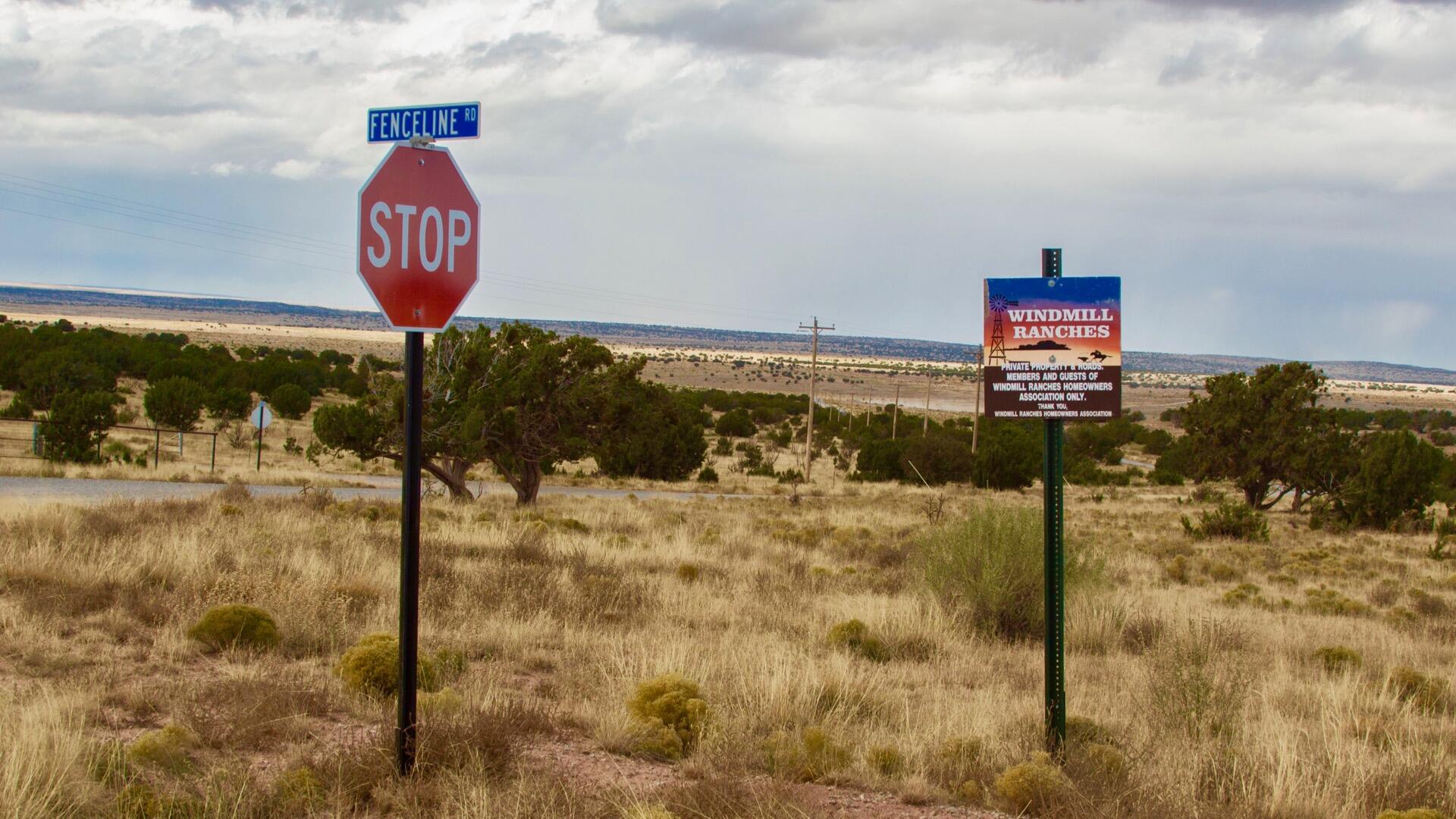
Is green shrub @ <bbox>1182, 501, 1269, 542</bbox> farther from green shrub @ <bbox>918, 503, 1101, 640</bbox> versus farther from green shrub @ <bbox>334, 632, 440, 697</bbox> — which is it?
green shrub @ <bbox>334, 632, 440, 697</bbox>

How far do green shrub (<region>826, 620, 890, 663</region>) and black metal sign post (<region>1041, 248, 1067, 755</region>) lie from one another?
3028 mm

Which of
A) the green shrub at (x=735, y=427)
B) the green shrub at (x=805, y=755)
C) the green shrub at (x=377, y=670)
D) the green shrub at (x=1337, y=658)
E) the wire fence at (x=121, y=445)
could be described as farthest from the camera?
the green shrub at (x=735, y=427)

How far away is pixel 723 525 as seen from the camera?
2242 cm

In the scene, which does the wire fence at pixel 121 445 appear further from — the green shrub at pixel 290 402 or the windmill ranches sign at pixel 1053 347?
the windmill ranches sign at pixel 1053 347

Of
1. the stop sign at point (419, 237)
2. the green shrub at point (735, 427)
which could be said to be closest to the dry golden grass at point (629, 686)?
the stop sign at point (419, 237)

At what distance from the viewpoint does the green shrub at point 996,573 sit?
11.4 metres

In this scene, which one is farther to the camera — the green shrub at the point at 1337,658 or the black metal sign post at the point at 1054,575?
the green shrub at the point at 1337,658

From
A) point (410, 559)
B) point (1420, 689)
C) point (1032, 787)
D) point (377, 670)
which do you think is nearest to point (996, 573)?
point (1420, 689)

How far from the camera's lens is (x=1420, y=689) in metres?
8.95

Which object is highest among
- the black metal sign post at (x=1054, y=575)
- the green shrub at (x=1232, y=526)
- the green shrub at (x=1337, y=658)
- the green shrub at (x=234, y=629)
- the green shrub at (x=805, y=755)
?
the black metal sign post at (x=1054, y=575)

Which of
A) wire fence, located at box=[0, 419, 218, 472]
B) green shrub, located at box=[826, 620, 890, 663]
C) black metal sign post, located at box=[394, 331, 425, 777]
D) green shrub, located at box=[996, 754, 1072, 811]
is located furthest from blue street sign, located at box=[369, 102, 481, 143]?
wire fence, located at box=[0, 419, 218, 472]

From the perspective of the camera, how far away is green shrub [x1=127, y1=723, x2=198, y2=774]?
17.2ft

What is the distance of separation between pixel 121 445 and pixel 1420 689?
125 feet

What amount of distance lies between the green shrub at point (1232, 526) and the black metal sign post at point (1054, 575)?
2173 centimetres
